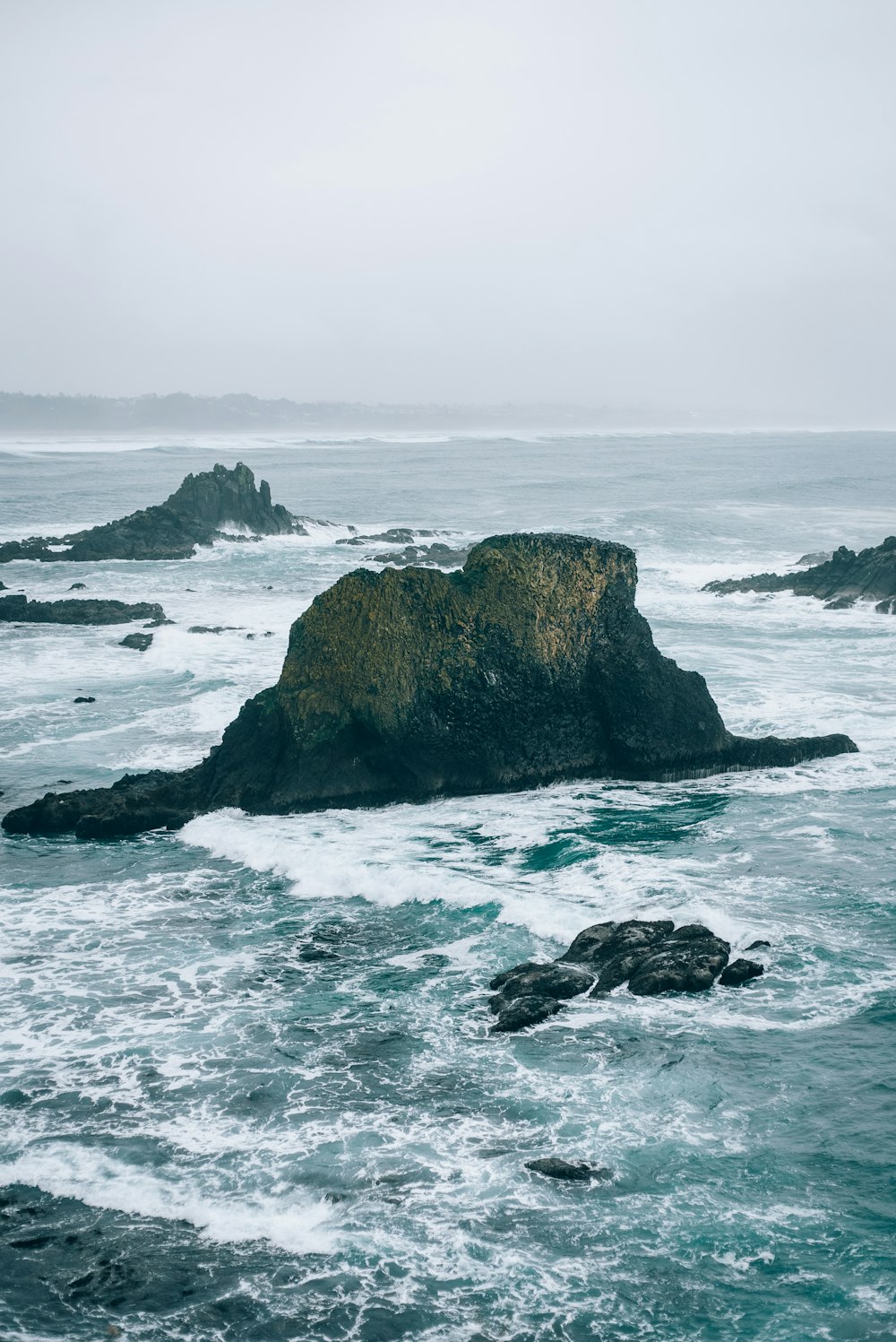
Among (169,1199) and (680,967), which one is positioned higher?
(680,967)

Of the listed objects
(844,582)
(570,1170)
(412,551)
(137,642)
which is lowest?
(570,1170)

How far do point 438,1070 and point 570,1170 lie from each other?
2.45 meters

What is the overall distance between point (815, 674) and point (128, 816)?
20.8 metres

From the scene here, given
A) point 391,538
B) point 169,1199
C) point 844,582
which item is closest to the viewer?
point 169,1199

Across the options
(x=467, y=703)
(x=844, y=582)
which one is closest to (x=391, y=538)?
(x=844, y=582)

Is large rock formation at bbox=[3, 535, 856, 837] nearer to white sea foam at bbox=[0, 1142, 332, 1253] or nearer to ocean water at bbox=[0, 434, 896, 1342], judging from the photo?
ocean water at bbox=[0, 434, 896, 1342]

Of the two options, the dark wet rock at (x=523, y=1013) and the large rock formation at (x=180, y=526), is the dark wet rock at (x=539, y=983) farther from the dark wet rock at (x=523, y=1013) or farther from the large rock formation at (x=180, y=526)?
the large rock formation at (x=180, y=526)

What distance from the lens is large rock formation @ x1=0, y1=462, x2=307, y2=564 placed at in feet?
200

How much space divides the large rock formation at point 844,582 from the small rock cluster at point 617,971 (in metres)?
31.6

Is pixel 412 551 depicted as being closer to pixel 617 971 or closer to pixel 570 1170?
pixel 617 971

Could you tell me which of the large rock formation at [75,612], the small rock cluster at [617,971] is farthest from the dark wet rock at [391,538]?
the small rock cluster at [617,971]

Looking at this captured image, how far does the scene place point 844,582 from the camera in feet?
159

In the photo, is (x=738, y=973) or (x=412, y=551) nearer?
(x=738, y=973)

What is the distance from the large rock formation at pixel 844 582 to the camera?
46406mm
